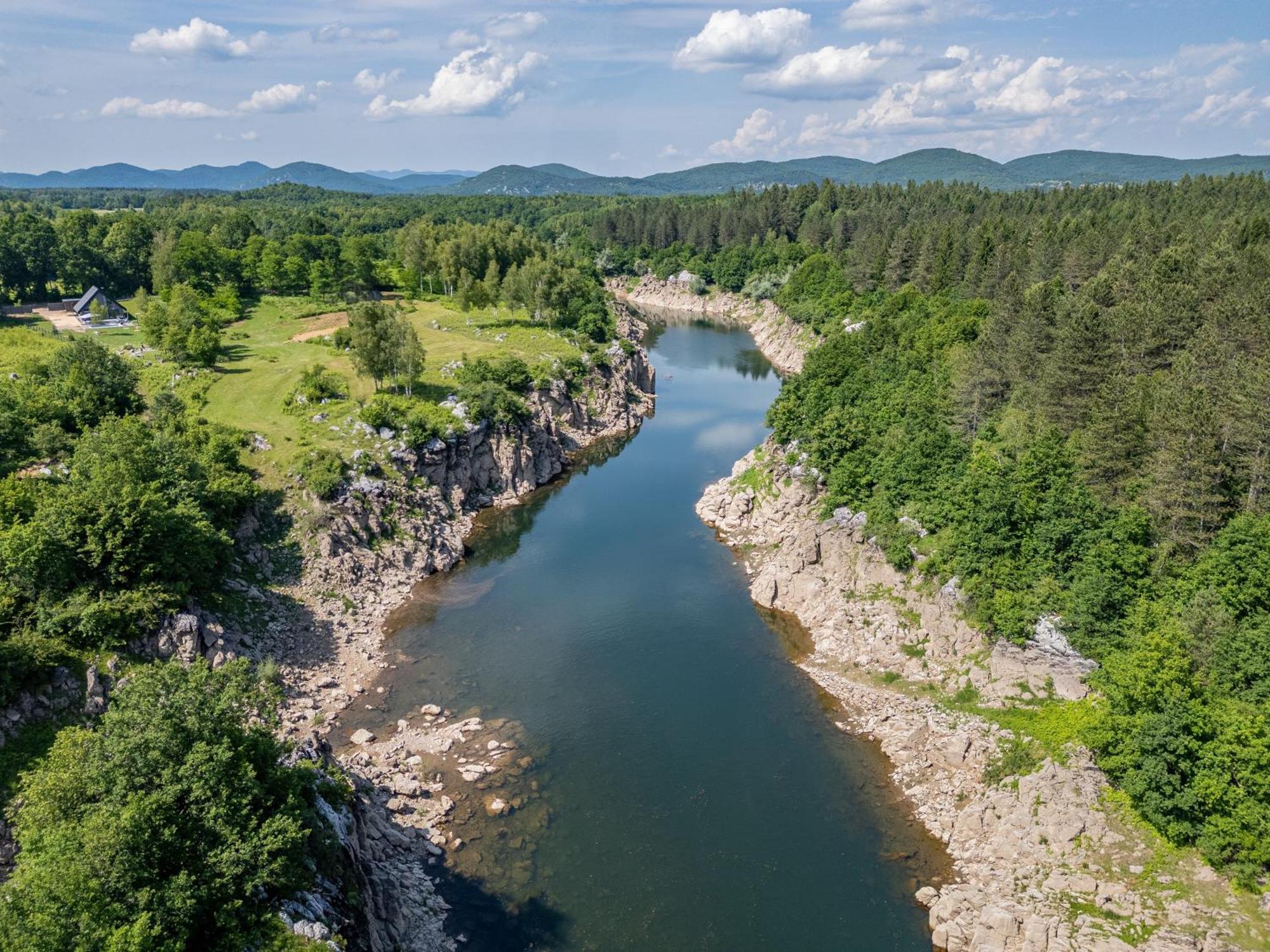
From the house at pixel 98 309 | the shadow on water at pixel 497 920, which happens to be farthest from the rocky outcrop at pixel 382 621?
the house at pixel 98 309

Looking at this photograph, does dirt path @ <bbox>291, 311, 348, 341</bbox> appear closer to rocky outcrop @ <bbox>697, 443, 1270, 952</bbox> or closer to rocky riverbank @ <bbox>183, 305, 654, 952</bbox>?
rocky riverbank @ <bbox>183, 305, 654, 952</bbox>

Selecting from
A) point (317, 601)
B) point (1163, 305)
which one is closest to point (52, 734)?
point (317, 601)

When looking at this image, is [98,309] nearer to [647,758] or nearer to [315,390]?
[315,390]

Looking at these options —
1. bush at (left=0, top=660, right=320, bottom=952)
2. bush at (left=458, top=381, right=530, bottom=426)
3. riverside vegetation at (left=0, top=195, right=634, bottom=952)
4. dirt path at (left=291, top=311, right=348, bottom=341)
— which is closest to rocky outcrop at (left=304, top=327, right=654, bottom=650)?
bush at (left=458, top=381, right=530, bottom=426)

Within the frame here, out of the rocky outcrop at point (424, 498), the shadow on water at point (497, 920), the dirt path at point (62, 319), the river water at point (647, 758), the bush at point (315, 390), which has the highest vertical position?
the dirt path at point (62, 319)

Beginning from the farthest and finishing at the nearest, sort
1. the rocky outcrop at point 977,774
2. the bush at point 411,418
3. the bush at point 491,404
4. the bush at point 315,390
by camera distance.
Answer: the bush at point 491,404
the bush at point 315,390
the bush at point 411,418
the rocky outcrop at point 977,774

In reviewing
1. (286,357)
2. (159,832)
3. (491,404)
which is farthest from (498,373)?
(159,832)

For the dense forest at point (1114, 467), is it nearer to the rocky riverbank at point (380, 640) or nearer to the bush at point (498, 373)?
the bush at point (498, 373)
